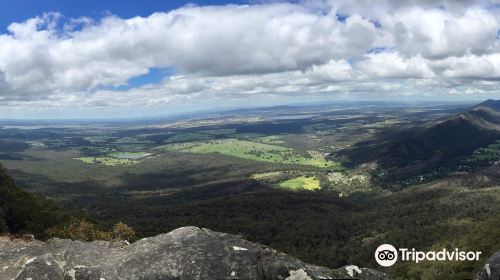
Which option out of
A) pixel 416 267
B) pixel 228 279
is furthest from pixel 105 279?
pixel 416 267

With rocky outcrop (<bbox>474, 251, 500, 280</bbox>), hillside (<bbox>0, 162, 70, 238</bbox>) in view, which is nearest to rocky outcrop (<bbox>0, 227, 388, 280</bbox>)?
rocky outcrop (<bbox>474, 251, 500, 280</bbox>)

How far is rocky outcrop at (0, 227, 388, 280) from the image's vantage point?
36.2m

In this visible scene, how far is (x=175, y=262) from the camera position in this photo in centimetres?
3675

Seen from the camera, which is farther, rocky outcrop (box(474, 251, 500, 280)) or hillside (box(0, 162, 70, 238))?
hillside (box(0, 162, 70, 238))

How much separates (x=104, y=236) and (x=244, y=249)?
3361 cm

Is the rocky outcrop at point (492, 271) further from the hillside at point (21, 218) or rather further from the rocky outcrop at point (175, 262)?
the hillside at point (21, 218)

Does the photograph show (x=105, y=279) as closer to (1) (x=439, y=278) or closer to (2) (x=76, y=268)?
(2) (x=76, y=268)

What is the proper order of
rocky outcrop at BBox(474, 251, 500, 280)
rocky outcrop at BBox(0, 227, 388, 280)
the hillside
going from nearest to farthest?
rocky outcrop at BBox(0, 227, 388, 280)
rocky outcrop at BBox(474, 251, 500, 280)
the hillside

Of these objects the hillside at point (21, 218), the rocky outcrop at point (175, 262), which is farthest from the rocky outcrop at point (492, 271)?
the hillside at point (21, 218)

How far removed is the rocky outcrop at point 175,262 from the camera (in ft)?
119

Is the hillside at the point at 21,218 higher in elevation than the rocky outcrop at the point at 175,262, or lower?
lower

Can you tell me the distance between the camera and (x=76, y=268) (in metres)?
37.8

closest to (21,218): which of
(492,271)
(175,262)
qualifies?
(175,262)

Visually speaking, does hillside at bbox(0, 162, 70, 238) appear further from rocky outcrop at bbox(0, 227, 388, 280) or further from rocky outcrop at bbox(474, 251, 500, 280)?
rocky outcrop at bbox(474, 251, 500, 280)
